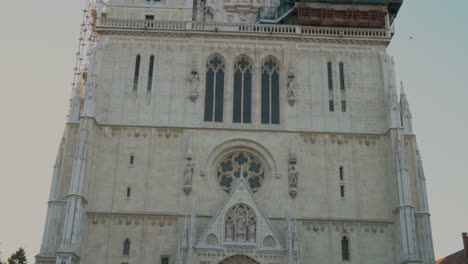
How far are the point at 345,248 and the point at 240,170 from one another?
663 cm

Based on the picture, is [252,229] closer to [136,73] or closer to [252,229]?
[252,229]

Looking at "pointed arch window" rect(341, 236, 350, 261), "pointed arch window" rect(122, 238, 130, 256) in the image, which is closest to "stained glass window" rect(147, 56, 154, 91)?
"pointed arch window" rect(122, 238, 130, 256)

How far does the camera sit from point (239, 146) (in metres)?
30.0

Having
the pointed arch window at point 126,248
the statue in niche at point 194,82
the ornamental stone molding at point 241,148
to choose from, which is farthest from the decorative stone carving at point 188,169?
the pointed arch window at point 126,248

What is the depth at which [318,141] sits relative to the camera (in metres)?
30.1

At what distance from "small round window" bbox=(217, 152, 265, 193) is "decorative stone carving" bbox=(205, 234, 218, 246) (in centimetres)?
308

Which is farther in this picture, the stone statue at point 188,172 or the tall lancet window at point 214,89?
the tall lancet window at point 214,89

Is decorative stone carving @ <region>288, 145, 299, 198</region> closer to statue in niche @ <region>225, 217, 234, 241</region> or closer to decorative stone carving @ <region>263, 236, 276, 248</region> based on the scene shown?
decorative stone carving @ <region>263, 236, 276, 248</region>

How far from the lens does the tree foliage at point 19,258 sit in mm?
39719

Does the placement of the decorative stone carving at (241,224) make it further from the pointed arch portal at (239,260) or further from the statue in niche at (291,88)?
the statue in niche at (291,88)

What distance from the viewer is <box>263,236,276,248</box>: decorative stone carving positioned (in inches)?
1056

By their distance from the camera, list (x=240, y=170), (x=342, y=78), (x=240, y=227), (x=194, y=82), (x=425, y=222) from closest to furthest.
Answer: (x=240, y=227), (x=425, y=222), (x=240, y=170), (x=194, y=82), (x=342, y=78)

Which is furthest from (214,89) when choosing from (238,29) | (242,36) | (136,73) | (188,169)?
(188,169)

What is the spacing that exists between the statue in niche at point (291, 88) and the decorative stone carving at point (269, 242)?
25.6ft
